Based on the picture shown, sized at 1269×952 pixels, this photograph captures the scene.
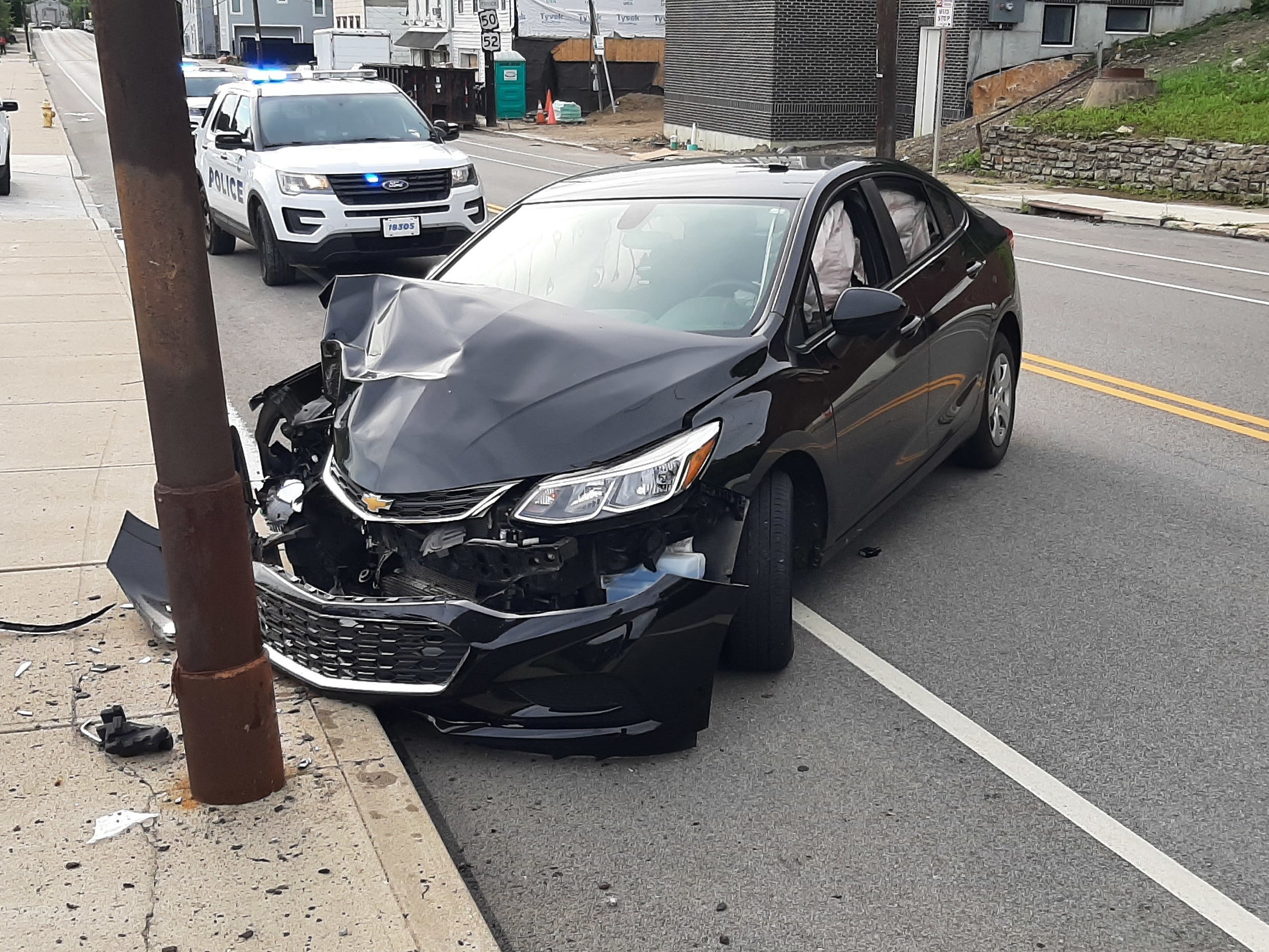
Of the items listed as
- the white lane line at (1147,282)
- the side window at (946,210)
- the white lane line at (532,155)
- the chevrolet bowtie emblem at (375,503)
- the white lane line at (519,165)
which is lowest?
the white lane line at (532,155)

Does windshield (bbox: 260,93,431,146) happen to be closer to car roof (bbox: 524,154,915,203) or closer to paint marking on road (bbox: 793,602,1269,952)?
car roof (bbox: 524,154,915,203)

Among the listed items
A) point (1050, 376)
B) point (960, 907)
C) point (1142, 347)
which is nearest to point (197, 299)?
point (960, 907)

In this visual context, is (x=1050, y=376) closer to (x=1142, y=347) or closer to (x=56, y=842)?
(x=1142, y=347)

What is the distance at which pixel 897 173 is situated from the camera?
20.5 ft

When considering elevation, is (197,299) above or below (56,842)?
above

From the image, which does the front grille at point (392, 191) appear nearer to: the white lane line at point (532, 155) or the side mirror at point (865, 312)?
the side mirror at point (865, 312)

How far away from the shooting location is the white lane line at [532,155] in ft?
99.1

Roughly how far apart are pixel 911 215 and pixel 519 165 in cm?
2387

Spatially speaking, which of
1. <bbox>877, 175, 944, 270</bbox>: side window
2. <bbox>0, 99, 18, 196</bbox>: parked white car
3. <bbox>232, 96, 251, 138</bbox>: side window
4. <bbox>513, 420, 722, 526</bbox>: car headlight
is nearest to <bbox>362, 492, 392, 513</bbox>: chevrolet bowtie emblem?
<bbox>513, 420, 722, 526</bbox>: car headlight

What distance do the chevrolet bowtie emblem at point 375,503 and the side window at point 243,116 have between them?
417 inches

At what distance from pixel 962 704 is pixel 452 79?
143 ft

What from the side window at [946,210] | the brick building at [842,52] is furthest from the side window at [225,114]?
the brick building at [842,52]

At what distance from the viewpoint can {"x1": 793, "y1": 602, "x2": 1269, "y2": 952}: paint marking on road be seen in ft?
10.9

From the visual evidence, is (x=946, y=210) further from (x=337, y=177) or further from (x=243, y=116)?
(x=243, y=116)
